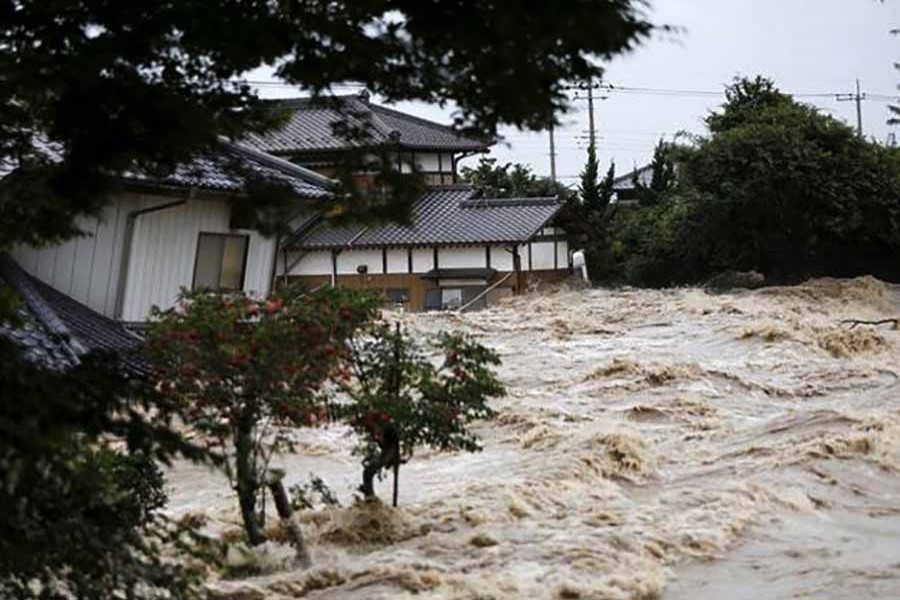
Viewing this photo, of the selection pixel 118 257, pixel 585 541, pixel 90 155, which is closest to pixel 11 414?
pixel 90 155

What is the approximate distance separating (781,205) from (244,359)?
61.6 ft

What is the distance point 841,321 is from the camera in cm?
1920

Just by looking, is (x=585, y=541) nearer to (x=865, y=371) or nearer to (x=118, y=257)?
(x=118, y=257)

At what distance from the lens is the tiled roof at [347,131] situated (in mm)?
3406

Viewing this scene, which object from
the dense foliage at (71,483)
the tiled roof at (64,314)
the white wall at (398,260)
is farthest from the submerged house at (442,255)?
the dense foliage at (71,483)

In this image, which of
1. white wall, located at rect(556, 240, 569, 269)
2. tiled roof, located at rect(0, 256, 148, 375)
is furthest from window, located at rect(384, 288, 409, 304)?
tiled roof, located at rect(0, 256, 148, 375)

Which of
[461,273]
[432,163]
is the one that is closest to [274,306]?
[461,273]

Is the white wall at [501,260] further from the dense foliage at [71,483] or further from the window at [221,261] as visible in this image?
the dense foliage at [71,483]

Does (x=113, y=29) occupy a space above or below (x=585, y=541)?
above

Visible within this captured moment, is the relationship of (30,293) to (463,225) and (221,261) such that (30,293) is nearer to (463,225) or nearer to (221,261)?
(221,261)

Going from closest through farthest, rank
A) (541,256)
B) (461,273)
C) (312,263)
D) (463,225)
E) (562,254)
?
(461,273) → (463,225) → (312,263) → (541,256) → (562,254)

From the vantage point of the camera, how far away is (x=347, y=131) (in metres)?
3.36

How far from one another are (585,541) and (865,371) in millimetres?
8311

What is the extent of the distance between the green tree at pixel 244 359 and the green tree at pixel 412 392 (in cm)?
118
